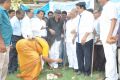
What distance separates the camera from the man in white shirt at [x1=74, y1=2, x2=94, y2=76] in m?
10.6

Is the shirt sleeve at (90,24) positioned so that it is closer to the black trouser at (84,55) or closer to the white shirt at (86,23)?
the white shirt at (86,23)

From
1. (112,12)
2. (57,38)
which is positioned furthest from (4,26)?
(57,38)

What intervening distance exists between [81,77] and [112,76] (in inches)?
64.3

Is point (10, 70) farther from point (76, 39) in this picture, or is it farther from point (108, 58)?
point (108, 58)

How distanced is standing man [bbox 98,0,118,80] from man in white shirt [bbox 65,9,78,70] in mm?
2805

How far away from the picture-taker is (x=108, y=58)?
9.12m

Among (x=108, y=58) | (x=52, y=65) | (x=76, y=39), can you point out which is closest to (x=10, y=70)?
(x=52, y=65)

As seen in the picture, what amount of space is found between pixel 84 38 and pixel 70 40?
1891 mm

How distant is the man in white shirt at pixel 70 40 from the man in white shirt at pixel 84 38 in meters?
0.76

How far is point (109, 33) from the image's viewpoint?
8.90 m

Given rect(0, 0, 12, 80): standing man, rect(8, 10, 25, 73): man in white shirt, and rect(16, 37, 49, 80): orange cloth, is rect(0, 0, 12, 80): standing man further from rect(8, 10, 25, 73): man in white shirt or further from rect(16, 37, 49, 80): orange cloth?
rect(8, 10, 25, 73): man in white shirt

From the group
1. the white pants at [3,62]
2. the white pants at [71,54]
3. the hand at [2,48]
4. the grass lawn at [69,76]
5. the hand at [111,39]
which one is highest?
the hand at [2,48]

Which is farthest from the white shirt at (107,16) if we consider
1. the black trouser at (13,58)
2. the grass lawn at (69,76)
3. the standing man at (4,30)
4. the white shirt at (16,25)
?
the black trouser at (13,58)

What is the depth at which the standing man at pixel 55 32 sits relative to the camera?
12.9m
